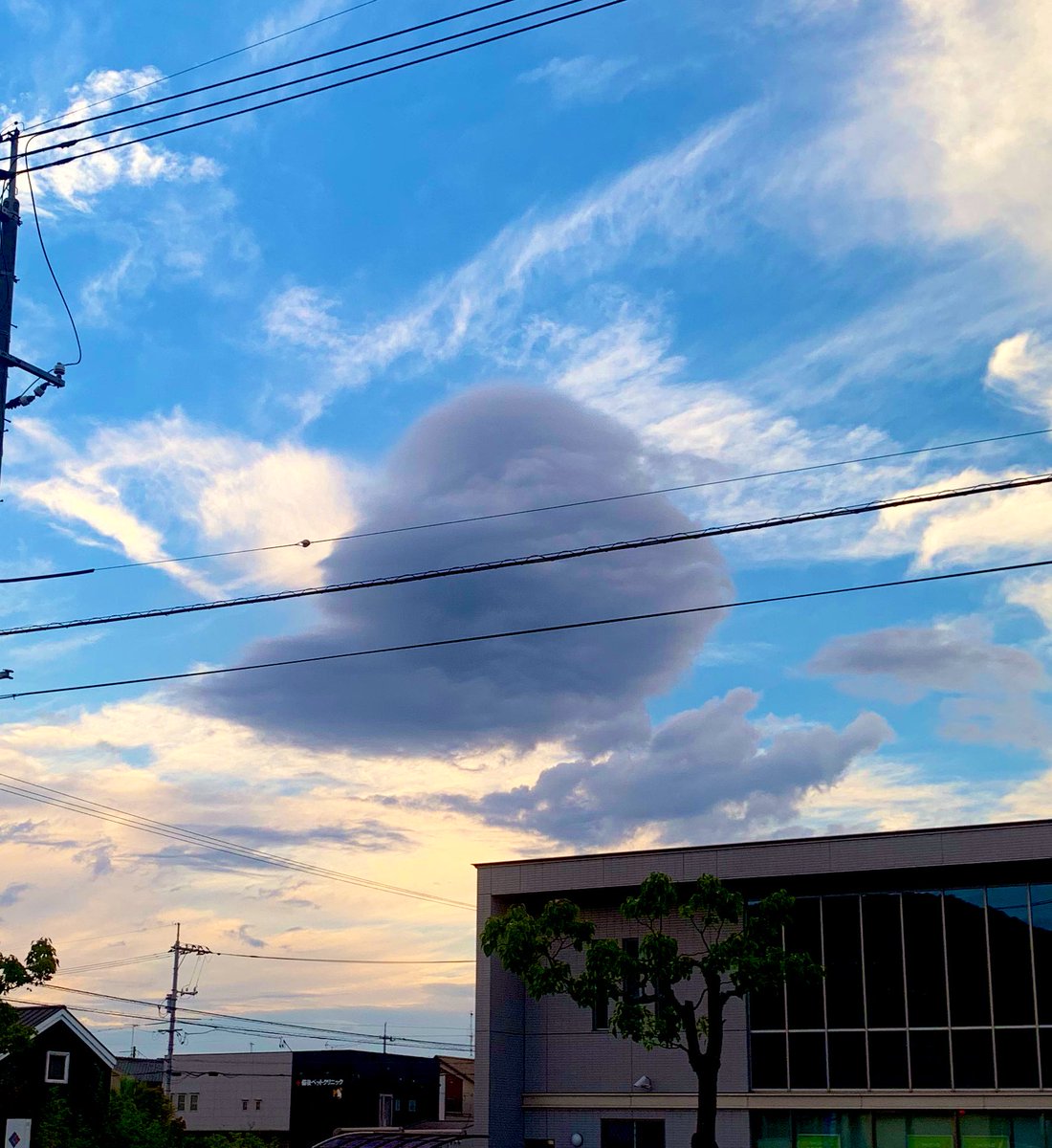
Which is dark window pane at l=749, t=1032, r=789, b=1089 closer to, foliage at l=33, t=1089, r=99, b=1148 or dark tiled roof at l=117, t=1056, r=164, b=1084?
foliage at l=33, t=1089, r=99, b=1148

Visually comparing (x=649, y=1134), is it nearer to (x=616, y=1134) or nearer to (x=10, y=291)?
(x=616, y=1134)

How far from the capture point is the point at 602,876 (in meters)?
41.3

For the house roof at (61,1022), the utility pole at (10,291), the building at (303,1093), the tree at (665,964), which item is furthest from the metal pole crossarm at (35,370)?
the building at (303,1093)

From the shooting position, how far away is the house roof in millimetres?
56875

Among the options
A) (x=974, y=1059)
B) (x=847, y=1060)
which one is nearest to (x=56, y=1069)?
(x=847, y=1060)

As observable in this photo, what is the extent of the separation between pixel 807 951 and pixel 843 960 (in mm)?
932

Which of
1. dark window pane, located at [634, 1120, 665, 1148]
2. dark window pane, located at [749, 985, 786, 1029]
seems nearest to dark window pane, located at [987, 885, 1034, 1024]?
dark window pane, located at [749, 985, 786, 1029]

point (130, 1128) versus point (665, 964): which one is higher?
point (665, 964)

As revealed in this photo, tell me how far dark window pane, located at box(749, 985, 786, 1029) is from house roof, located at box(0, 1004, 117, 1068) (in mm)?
30755

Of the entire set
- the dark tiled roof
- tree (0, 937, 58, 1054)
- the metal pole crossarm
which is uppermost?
the metal pole crossarm

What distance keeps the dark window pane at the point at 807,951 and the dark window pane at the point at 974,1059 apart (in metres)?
3.60

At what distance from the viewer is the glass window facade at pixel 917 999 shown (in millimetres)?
35188

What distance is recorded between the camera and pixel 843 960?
125 ft

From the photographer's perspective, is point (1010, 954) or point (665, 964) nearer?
point (665, 964)
